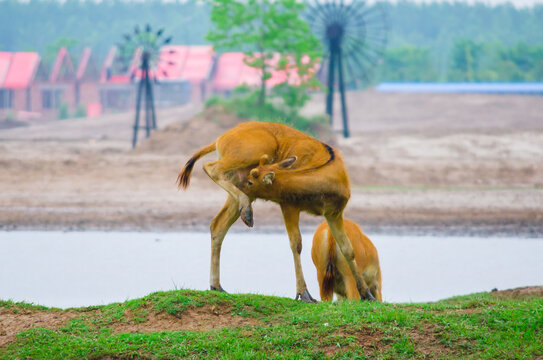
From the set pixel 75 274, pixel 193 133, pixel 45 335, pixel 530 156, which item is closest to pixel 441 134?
pixel 530 156

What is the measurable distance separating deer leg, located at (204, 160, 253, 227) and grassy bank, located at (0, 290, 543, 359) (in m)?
0.87

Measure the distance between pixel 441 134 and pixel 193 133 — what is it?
10341mm

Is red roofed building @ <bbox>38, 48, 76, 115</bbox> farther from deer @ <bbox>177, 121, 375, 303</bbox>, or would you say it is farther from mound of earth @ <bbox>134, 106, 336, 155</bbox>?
deer @ <bbox>177, 121, 375, 303</bbox>

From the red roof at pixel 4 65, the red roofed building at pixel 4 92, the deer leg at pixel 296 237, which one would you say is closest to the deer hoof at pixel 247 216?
the deer leg at pixel 296 237

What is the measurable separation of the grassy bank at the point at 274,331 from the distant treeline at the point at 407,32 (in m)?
Result: 59.3

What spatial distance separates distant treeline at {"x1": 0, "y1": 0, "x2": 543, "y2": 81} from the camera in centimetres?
6712

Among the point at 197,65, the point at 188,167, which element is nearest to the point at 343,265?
the point at 188,167

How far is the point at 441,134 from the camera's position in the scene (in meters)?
32.3

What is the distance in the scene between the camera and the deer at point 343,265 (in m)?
8.47

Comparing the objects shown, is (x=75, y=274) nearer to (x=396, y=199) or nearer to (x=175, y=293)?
(x=175, y=293)

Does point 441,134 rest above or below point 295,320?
below

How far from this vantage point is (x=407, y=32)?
358 ft

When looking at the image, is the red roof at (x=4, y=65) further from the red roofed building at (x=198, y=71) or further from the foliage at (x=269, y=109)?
the foliage at (x=269, y=109)

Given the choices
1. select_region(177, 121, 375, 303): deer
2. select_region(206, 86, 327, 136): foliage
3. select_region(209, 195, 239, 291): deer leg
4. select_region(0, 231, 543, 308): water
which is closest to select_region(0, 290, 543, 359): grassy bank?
select_region(209, 195, 239, 291): deer leg
